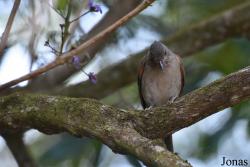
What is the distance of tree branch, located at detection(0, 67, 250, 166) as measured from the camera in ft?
12.3

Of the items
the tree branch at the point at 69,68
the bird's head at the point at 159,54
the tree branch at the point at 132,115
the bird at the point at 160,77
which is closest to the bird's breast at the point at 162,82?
the bird at the point at 160,77

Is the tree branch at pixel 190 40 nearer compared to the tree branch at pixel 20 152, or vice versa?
the tree branch at pixel 20 152

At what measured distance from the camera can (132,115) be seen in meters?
3.89

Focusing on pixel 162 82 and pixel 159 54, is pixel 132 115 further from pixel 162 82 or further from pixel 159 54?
pixel 162 82

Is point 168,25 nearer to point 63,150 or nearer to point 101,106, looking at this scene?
point 63,150

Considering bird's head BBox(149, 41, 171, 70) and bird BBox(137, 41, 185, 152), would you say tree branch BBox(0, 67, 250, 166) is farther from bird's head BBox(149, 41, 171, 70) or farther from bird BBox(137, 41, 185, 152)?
bird BBox(137, 41, 185, 152)

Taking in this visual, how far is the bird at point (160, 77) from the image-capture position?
6230 mm

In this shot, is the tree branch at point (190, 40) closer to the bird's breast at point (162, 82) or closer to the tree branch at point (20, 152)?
the bird's breast at point (162, 82)

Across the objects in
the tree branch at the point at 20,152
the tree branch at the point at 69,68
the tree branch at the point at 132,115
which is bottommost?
the tree branch at the point at 132,115

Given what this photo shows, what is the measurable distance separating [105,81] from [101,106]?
2.12 meters

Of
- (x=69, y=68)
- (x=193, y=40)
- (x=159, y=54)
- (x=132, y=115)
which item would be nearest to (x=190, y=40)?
(x=193, y=40)

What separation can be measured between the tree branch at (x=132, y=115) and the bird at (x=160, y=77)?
2.15 metres

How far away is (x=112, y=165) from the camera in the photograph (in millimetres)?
8156

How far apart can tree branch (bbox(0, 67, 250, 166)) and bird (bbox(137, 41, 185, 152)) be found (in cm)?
215
